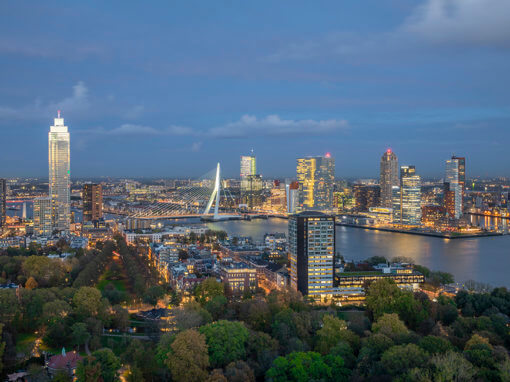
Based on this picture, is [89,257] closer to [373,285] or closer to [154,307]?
[154,307]

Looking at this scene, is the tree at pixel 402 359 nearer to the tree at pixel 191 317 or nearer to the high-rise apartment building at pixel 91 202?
the tree at pixel 191 317

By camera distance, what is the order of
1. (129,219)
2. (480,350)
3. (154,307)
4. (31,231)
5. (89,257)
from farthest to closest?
(129,219) < (31,231) < (89,257) < (154,307) < (480,350)

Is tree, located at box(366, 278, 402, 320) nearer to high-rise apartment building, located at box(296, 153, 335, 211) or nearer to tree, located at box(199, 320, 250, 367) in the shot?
tree, located at box(199, 320, 250, 367)

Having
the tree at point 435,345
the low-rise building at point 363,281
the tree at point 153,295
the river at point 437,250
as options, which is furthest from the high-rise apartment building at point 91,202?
the tree at point 435,345

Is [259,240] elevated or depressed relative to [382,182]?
depressed

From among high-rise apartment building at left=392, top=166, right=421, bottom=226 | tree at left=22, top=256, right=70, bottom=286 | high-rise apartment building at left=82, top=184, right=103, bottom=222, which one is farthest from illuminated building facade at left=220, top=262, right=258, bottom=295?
high-rise apartment building at left=392, top=166, right=421, bottom=226

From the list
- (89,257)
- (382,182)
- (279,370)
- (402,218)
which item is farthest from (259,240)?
(382,182)
